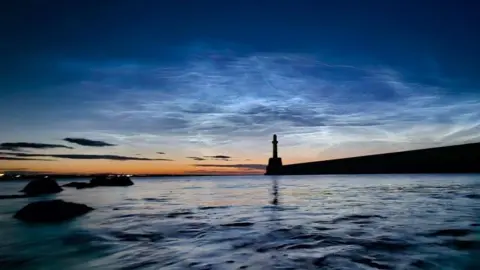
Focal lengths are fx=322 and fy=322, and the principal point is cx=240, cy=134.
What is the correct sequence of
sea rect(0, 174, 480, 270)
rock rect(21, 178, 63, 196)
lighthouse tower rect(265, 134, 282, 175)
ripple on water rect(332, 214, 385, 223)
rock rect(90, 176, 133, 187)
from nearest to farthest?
sea rect(0, 174, 480, 270) → ripple on water rect(332, 214, 385, 223) → rock rect(21, 178, 63, 196) → rock rect(90, 176, 133, 187) → lighthouse tower rect(265, 134, 282, 175)

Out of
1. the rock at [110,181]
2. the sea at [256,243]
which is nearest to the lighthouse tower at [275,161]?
the rock at [110,181]

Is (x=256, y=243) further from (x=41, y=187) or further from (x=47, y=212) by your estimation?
(x=41, y=187)

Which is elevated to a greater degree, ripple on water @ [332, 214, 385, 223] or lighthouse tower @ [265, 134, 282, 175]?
lighthouse tower @ [265, 134, 282, 175]

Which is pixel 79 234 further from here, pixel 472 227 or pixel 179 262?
pixel 472 227

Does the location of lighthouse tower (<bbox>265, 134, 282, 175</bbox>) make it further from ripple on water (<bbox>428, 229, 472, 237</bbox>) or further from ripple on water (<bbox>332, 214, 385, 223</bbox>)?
ripple on water (<bbox>428, 229, 472, 237</bbox>)

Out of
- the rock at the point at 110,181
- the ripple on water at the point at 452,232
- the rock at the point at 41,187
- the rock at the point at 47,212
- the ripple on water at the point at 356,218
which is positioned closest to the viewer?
the ripple on water at the point at 452,232

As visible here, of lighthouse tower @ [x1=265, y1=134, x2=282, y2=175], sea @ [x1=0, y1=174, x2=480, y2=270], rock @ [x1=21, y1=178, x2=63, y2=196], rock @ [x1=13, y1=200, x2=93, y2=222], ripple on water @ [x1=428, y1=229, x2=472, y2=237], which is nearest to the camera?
sea @ [x1=0, y1=174, x2=480, y2=270]

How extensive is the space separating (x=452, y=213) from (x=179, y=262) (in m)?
12.0

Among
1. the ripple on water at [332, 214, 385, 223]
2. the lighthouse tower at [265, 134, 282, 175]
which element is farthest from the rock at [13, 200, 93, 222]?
the lighthouse tower at [265, 134, 282, 175]

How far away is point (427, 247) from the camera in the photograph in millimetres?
7750

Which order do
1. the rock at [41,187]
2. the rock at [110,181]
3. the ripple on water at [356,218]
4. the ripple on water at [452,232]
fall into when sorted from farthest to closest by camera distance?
the rock at [110,181] → the rock at [41,187] → the ripple on water at [356,218] → the ripple on water at [452,232]

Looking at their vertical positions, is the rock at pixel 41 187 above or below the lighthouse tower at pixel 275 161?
below

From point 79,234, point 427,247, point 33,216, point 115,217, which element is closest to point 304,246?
point 427,247

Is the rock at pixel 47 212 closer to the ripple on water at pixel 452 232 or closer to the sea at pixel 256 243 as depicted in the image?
the sea at pixel 256 243
